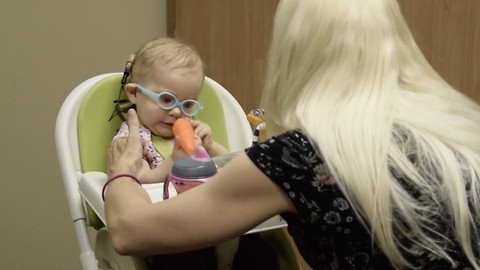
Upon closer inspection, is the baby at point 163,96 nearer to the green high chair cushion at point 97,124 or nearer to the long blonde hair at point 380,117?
the green high chair cushion at point 97,124

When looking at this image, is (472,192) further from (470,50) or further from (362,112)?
(470,50)

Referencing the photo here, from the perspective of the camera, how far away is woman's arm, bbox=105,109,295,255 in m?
0.81

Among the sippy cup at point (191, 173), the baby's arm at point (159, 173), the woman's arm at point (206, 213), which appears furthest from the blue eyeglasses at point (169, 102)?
the woman's arm at point (206, 213)

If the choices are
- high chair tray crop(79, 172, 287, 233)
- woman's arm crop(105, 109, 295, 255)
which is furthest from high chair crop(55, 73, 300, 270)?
woman's arm crop(105, 109, 295, 255)

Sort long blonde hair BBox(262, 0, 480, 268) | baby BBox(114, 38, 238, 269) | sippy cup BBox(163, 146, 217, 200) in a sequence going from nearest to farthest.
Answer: long blonde hair BBox(262, 0, 480, 268), sippy cup BBox(163, 146, 217, 200), baby BBox(114, 38, 238, 269)

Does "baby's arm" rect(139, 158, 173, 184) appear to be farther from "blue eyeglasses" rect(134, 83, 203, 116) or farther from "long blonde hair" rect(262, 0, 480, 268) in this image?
"long blonde hair" rect(262, 0, 480, 268)

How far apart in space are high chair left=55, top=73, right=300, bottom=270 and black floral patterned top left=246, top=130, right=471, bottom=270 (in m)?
0.19

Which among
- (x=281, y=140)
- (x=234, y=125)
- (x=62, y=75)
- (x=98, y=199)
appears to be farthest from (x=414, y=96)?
(x=62, y=75)

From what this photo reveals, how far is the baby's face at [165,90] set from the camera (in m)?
1.22

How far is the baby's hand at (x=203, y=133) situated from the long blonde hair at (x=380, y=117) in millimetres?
361

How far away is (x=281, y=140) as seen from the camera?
0.81 meters

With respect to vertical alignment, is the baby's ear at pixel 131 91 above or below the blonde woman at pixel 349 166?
below

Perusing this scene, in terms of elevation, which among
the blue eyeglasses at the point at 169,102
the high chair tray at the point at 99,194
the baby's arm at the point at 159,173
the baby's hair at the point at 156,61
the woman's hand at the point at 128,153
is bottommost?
the baby's arm at the point at 159,173

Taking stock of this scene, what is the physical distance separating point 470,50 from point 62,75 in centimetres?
106
